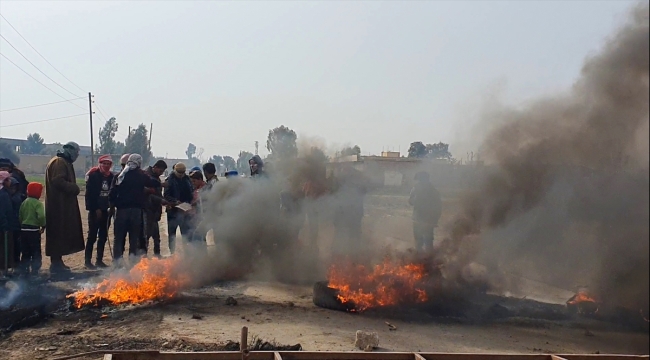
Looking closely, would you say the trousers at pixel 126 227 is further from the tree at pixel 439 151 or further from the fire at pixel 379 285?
the tree at pixel 439 151

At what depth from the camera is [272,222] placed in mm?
9789

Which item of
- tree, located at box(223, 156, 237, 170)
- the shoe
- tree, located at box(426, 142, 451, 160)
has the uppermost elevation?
tree, located at box(223, 156, 237, 170)

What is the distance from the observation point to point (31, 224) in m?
9.46

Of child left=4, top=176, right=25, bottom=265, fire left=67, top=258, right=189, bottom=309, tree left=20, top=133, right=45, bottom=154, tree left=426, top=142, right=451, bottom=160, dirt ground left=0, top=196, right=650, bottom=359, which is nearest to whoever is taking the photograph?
dirt ground left=0, top=196, right=650, bottom=359

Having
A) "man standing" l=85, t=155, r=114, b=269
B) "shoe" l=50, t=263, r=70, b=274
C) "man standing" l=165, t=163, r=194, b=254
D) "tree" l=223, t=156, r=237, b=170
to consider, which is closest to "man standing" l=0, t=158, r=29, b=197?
"man standing" l=85, t=155, r=114, b=269

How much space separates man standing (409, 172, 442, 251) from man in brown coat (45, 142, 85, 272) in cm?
685

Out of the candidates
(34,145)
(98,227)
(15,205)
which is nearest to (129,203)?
(98,227)

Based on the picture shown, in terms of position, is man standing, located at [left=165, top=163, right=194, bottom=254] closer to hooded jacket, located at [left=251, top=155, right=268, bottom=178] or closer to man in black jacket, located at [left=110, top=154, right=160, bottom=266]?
man in black jacket, located at [left=110, top=154, right=160, bottom=266]

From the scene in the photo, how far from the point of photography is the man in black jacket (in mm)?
9531

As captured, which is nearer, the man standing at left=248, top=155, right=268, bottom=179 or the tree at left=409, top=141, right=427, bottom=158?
the man standing at left=248, top=155, right=268, bottom=179

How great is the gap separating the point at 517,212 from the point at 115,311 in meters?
6.29

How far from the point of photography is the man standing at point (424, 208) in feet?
34.7

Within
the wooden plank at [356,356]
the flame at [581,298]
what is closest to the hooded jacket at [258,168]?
the flame at [581,298]

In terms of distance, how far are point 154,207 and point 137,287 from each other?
12.0ft
